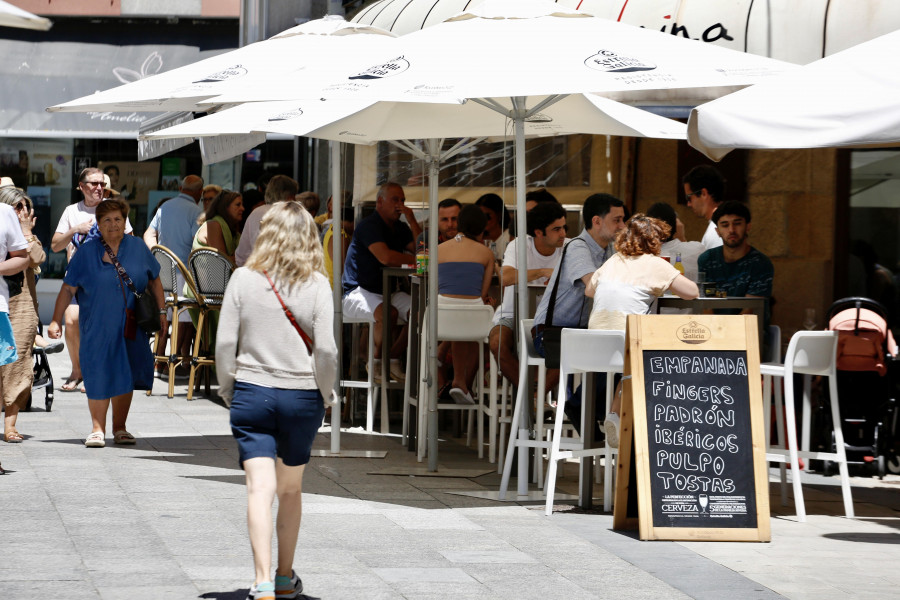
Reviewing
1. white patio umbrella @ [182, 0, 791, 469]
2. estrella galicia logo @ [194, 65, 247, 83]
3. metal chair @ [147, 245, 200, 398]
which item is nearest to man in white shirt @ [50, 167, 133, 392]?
metal chair @ [147, 245, 200, 398]

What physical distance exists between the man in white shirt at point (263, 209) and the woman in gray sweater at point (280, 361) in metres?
6.00

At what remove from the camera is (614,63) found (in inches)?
312

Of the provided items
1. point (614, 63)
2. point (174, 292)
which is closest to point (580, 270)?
point (614, 63)

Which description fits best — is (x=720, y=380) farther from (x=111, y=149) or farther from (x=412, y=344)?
(x=111, y=149)

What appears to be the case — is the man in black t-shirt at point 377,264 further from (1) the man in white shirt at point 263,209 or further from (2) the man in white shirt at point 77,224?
(2) the man in white shirt at point 77,224

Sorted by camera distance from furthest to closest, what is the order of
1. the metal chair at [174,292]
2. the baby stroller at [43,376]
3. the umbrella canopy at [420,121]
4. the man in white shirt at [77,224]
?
1. the metal chair at [174,292]
2. the man in white shirt at [77,224]
3. the baby stroller at [43,376]
4. the umbrella canopy at [420,121]

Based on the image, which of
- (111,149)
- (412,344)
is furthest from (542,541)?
(111,149)

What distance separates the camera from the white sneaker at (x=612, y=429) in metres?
7.72

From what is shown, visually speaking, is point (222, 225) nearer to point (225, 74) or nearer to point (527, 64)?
point (225, 74)

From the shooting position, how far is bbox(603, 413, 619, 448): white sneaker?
25.3 feet

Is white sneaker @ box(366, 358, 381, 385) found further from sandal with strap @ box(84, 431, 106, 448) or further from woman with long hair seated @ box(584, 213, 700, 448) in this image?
woman with long hair seated @ box(584, 213, 700, 448)

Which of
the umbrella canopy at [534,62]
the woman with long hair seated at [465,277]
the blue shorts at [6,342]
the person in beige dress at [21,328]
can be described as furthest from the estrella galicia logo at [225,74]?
the blue shorts at [6,342]

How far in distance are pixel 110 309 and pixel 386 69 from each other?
2.93 m

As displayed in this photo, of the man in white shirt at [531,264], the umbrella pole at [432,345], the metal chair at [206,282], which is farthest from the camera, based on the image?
the metal chair at [206,282]
